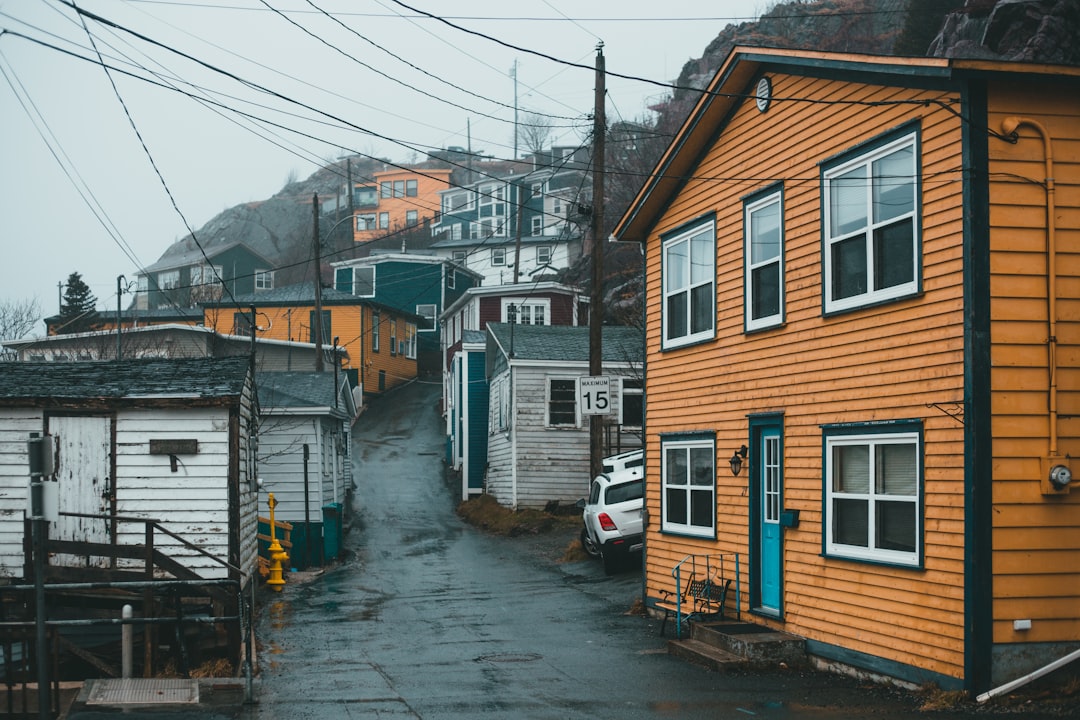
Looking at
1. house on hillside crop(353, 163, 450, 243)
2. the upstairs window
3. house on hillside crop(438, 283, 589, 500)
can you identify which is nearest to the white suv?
house on hillside crop(438, 283, 589, 500)

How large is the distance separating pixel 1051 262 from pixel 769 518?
5.30 meters

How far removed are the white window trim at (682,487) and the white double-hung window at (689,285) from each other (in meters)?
1.53

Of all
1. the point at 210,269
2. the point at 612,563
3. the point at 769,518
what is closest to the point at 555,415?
the point at 612,563

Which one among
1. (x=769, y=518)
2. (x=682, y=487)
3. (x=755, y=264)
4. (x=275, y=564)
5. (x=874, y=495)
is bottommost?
(x=275, y=564)

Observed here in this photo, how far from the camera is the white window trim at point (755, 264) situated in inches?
556

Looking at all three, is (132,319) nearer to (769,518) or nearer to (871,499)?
(769,518)

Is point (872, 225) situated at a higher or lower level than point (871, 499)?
higher

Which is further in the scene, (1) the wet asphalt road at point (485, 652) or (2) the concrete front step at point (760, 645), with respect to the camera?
(2) the concrete front step at point (760, 645)

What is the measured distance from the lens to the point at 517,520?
32000 millimetres

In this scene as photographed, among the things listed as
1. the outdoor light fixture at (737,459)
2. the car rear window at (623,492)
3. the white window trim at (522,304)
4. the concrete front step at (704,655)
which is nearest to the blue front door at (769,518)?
the outdoor light fixture at (737,459)

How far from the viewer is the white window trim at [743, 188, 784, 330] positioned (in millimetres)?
14133

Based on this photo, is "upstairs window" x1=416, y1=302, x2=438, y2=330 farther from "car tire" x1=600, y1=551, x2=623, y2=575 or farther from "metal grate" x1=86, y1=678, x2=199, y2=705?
"metal grate" x1=86, y1=678, x2=199, y2=705

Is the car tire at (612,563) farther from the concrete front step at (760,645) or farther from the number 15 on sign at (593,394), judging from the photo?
the concrete front step at (760,645)

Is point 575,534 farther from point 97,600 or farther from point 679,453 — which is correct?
point 97,600
